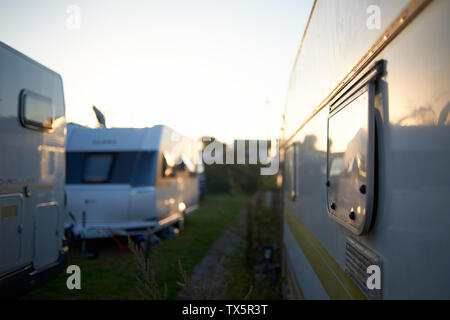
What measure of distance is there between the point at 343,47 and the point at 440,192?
1.47 metres

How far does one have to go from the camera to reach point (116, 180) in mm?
8797

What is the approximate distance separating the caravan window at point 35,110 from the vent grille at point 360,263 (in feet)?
12.1

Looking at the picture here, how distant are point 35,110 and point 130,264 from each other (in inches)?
137

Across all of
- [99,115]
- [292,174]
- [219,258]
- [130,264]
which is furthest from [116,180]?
[99,115]

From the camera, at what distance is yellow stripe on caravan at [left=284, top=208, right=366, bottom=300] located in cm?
219

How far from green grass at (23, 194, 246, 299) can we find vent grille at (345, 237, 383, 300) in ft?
3.25

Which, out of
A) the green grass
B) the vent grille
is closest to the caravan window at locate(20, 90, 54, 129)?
the green grass

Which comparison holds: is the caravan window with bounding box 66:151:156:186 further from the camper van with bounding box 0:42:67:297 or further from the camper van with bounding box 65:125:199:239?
the camper van with bounding box 0:42:67:297

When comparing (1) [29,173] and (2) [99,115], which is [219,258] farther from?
(2) [99,115]

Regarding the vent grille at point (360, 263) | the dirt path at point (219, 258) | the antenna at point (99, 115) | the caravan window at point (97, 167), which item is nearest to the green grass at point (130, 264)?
the dirt path at point (219, 258)

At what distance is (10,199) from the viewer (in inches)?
154

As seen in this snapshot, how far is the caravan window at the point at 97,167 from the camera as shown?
29.1ft
